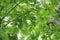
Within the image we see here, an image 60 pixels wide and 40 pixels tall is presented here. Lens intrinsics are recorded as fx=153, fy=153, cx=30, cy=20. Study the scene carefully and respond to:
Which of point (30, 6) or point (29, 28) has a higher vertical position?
point (30, 6)

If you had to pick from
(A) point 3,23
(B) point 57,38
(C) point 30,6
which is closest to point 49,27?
(B) point 57,38

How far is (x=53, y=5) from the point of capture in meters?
1.30

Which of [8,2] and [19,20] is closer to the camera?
[8,2]

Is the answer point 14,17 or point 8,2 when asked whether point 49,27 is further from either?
point 8,2

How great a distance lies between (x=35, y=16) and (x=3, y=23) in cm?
32

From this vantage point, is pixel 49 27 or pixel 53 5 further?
pixel 49 27

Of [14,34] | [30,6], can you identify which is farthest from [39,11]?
[14,34]

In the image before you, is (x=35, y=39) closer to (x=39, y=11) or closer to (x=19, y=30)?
(x=19, y=30)

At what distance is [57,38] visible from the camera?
139 centimetres

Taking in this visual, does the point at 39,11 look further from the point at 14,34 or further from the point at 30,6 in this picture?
the point at 14,34

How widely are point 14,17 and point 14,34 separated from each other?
0.17 m

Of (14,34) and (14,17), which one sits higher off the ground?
(14,17)

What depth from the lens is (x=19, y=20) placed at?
4.83 ft

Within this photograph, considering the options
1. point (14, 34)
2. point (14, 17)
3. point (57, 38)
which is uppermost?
point (14, 17)
